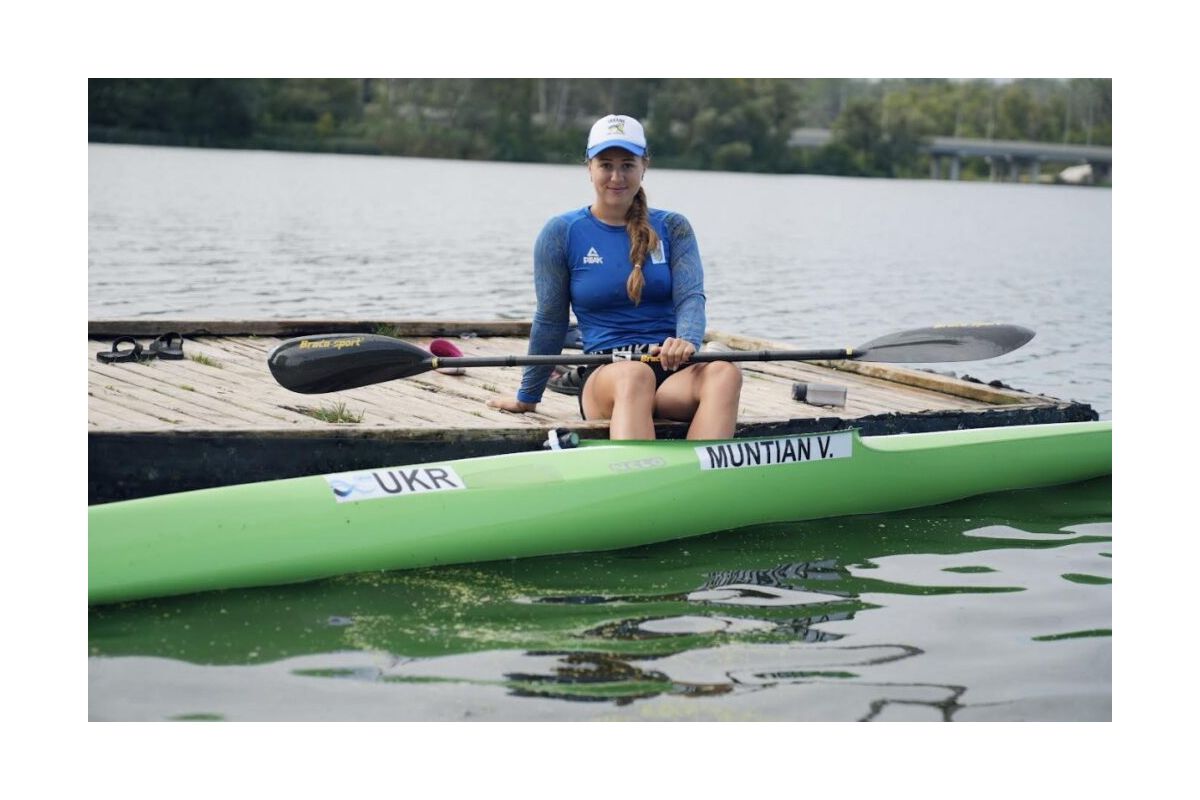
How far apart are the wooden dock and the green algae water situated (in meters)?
0.69

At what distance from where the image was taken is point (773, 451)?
238 inches

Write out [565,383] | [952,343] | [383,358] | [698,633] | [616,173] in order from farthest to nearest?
[565,383], [952,343], [383,358], [616,173], [698,633]

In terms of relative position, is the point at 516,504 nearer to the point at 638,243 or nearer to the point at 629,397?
the point at 629,397

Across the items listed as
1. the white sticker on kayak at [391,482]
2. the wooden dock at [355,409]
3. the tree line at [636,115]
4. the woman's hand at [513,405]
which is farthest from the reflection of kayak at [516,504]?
the tree line at [636,115]

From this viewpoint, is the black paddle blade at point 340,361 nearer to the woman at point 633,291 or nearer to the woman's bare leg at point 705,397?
the woman at point 633,291

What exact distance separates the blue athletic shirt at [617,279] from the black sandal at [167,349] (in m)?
2.27

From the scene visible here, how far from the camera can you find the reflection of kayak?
481cm

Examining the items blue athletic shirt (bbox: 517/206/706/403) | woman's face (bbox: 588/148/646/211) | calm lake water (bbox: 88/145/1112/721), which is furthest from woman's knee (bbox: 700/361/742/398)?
woman's face (bbox: 588/148/646/211)

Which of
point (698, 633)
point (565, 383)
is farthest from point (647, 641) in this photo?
point (565, 383)

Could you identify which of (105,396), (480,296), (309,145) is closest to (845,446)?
(105,396)

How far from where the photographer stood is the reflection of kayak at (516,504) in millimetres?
4812

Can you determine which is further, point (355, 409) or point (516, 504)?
point (355, 409)

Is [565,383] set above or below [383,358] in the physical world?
below

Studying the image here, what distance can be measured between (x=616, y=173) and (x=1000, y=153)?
45.2 metres
